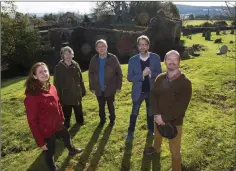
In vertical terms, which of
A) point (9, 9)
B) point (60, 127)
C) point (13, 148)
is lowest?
point (13, 148)

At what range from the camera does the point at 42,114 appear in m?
4.86

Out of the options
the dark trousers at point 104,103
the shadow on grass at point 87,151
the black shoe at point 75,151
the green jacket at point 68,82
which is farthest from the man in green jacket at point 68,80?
the black shoe at point 75,151

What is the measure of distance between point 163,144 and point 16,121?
15.8ft

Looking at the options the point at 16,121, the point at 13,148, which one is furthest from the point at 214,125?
the point at 16,121

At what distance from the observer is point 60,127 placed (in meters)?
5.26

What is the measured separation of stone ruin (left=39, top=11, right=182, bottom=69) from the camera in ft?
88.8

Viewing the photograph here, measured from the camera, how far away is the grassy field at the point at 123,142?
5.91 meters

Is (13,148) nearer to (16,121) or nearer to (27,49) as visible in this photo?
(16,121)

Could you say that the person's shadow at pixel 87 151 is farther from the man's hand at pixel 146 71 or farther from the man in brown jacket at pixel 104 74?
the man's hand at pixel 146 71

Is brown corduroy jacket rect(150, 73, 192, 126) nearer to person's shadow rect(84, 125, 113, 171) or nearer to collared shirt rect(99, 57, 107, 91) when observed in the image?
person's shadow rect(84, 125, 113, 171)

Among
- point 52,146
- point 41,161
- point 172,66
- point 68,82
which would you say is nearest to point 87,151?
point 41,161

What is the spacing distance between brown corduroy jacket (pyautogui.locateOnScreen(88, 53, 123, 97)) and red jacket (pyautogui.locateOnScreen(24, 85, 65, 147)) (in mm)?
1843

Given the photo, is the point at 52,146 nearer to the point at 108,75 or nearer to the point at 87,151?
the point at 87,151

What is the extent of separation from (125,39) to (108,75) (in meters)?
21.3
